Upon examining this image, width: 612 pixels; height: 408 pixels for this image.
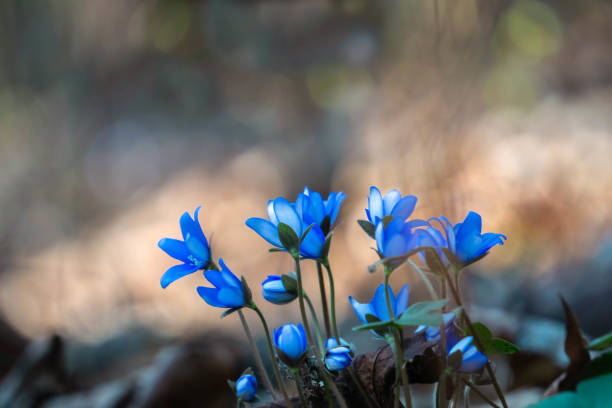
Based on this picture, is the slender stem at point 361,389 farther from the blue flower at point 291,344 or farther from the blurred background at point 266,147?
the blurred background at point 266,147

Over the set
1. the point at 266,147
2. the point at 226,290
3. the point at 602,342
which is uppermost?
the point at 266,147

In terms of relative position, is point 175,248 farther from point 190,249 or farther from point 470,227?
point 470,227

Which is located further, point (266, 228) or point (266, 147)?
point (266, 147)

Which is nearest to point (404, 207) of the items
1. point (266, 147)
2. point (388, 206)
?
point (388, 206)

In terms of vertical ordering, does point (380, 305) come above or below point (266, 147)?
below

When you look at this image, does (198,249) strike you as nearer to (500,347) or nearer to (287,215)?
(287,215)

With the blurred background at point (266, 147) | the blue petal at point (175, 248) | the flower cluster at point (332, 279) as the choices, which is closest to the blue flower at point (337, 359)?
the flower cluster at point (332, 279)
